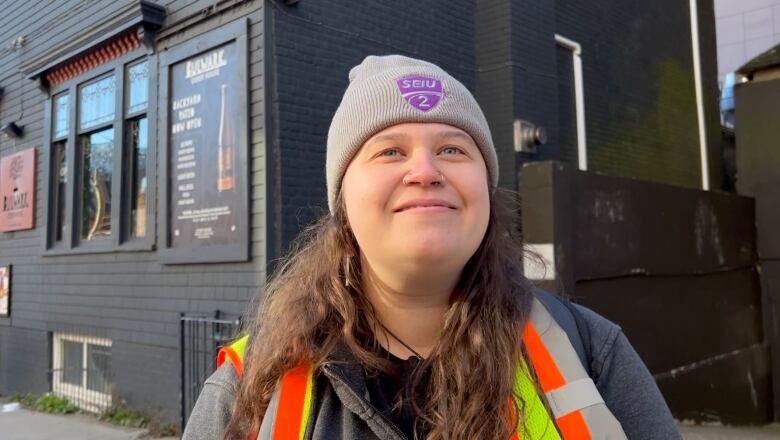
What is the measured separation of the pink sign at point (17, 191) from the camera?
8.52m

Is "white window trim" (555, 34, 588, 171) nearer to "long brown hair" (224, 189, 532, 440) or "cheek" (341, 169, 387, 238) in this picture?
"long brown hair" (224, 189, 532, 440)

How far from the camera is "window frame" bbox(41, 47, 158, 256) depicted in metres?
6.57

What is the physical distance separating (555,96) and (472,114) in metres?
7.15

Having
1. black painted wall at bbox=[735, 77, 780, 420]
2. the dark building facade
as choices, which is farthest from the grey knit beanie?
black painted wall at bbox=[735, 77, 780, 420]

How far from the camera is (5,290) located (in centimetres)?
912

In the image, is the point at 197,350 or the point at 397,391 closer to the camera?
the point at 397,391

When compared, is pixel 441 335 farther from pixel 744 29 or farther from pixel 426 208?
pixel 744 29

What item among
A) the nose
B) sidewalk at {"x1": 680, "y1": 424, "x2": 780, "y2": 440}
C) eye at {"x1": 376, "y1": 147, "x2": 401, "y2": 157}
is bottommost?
sidewalk at {"x1": 680, "y1": 424, "x2": 780, "y2": 440}

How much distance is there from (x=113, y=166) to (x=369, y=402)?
6.63 metres

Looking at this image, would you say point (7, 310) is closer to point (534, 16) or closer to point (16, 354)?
point (16, 354)

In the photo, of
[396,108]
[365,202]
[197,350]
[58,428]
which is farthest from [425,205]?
[58,428]

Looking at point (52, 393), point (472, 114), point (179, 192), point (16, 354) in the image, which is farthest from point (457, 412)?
point (16, 354)

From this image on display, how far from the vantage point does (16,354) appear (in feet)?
28.8

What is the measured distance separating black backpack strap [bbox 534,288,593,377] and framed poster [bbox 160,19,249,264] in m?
4.23
